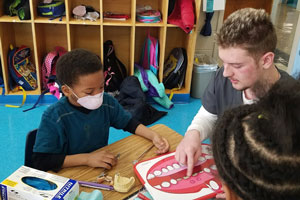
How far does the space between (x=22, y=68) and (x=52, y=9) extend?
0.72 m

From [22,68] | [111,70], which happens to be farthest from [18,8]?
[111,70]

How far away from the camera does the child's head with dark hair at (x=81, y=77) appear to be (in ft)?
4.17

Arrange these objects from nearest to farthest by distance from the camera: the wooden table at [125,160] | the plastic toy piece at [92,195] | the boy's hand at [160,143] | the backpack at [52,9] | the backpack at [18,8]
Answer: the plastic toy piece at [92,195] → the wooden table at [125,160] → the boy's hand at [160,143] → the backpack at [18,8] → the backpack at [52,9]

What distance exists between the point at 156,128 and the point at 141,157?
0.25 metres

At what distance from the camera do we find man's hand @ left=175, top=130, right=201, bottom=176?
1.08m

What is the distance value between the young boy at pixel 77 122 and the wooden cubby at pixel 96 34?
1.83 metres

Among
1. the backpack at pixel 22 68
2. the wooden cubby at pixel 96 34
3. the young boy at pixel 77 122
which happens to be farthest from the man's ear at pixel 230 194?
the backpack at pixel 22 68

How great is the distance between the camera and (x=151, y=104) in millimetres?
3365

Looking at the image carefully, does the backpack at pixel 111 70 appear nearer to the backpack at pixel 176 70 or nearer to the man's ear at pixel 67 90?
the backpack at pixel 176 70

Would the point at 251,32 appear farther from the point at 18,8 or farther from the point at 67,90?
the point at 18,8

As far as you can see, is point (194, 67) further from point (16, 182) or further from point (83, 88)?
point (16, 182)

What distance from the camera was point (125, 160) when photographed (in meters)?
1.18

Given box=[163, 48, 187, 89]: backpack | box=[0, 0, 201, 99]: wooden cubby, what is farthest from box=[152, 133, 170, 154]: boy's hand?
box=[163, 48, 187, 89]: backpack

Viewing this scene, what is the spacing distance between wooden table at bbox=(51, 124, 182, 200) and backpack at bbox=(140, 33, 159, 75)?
196 centimetres
